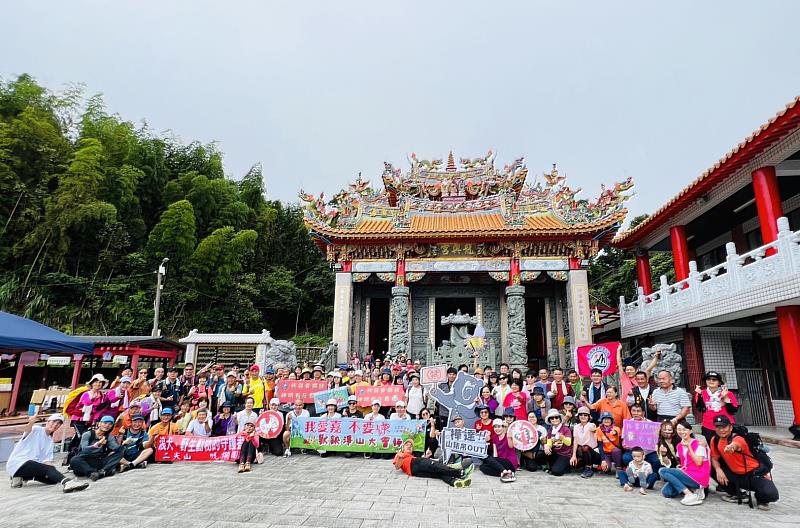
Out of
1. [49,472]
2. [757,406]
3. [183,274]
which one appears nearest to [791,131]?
[757,406]

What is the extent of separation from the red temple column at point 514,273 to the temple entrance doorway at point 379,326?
5.11 m

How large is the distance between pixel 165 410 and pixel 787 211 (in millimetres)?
13998

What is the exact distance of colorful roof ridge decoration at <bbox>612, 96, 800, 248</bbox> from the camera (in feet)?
24.7

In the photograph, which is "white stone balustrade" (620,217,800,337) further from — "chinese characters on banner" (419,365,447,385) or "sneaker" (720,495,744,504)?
"chinese characters on banner" (419,365,447,385)

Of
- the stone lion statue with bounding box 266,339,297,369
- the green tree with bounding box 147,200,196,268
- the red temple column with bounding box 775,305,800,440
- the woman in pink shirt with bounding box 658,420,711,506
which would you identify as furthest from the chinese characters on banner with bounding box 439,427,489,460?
the green tree with bounding box 147,200,196,268

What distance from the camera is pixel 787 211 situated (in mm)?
10461

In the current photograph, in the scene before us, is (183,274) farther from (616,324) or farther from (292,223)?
(616,324)

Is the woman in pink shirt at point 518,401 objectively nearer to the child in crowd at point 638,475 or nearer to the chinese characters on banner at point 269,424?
the child in crowd at point 638,475

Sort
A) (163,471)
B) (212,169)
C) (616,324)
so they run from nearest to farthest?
1. (163,471)
2. (616,324)
3. (212,169)

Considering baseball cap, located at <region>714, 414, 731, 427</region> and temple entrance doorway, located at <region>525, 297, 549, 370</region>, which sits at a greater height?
temple entrance doorway, located at <region>525, 297, 549, 370</region>

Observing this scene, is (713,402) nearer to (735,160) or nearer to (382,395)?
(382,395)

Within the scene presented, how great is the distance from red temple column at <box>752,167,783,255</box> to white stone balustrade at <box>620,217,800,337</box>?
0.38 metres

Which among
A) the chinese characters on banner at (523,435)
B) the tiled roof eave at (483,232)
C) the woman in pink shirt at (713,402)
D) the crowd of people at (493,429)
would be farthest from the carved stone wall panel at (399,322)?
the woman in pink shirt at (713,402)

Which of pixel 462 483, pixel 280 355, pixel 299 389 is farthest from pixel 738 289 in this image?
pixel 280 355
